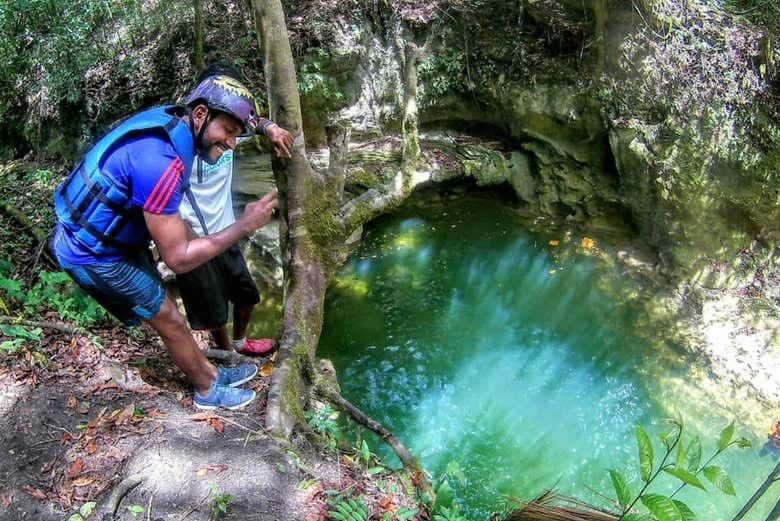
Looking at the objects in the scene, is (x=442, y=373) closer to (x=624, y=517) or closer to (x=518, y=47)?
(x=624, y=517)

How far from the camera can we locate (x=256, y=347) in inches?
157

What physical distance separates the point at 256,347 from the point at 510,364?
2.55 metres

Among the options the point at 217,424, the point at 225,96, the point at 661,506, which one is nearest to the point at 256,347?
the point at 217,424

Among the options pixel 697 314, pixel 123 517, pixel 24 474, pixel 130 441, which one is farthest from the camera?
pixel 697 314

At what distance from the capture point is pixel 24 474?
2.40 metres

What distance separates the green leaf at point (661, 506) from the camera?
1.92m

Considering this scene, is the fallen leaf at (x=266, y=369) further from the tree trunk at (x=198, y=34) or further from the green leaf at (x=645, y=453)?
the tree trunk at (x=198, y=34)

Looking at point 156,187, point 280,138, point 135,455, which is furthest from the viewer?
point 280,138

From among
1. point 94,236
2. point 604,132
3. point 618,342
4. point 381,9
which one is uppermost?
point 381,9

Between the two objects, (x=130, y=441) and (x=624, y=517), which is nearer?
(x=624, y=517)

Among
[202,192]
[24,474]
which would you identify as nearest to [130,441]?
[24,474]

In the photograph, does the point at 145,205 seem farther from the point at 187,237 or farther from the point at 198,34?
the point at 198,34

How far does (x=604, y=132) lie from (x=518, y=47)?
5.09 ft

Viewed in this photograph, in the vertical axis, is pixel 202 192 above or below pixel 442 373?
above
